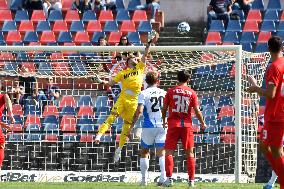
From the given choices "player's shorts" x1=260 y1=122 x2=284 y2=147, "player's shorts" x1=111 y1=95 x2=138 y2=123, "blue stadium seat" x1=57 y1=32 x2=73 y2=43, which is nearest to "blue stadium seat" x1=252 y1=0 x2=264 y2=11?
"blue stadium seat" x1=57 y1=32 x2=73 y2=43

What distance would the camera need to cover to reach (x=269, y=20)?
89.5 ft

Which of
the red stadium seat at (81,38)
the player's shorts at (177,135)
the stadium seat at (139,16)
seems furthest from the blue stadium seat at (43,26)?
the player's shorts at (177,135)

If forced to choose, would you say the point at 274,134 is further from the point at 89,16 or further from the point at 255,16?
the point at 89,16

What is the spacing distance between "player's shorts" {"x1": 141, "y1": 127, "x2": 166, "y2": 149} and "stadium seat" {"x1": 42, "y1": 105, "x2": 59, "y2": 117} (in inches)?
173

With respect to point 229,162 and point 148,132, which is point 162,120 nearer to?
point 148,132

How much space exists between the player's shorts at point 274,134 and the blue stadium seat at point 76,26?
1660 centimetres

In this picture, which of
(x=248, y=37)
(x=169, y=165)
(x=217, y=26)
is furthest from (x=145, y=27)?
(x=169, y=165)

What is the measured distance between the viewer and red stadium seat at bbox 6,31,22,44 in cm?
2839

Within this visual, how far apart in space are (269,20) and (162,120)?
11.2 meters

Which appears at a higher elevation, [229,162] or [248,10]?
[248,10]

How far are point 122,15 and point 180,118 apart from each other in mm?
12646

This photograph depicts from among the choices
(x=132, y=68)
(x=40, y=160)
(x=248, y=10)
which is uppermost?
(x=248, y=10)

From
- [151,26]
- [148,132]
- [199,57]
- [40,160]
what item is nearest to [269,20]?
[151,26]

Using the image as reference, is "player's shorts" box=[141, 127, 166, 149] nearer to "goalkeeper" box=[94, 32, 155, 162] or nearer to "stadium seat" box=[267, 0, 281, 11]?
"goalkeeper" box=[94, 32, 155, 162]
